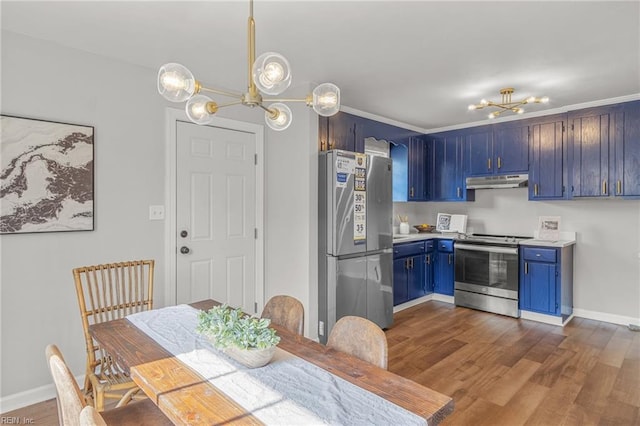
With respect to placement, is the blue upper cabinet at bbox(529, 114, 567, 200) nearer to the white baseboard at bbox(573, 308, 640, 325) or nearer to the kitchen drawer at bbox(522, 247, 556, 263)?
the kitchen drawer at bbox(522, 247, 556, 263)

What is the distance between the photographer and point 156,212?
9.52 feet

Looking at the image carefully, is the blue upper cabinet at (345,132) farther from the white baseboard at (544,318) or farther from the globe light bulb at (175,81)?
the white baseboard at (544,318)

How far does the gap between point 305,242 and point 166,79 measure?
7.32 ft

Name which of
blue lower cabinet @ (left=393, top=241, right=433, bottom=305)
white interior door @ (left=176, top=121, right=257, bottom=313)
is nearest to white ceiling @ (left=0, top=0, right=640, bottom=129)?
white interior door @ (left=176, top=121, right=257, bottom=313)

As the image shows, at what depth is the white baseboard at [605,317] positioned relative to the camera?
3.94 meters

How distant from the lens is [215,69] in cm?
299

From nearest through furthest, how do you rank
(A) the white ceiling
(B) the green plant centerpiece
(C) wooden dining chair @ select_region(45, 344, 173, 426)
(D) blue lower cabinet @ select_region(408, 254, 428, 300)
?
(C) wooden dining chair @ select_region(45, 344, 173, 426) < (B) the green plant centerpiece < (A) the white ceiling < (D) blue lower cabinet @ select_region(408, 254, 428, 300)

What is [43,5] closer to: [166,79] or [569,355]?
[166,79]

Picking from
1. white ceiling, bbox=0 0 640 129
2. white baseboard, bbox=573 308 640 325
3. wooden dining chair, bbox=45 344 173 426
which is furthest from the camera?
white baseboard, bbox=573 308 640 325

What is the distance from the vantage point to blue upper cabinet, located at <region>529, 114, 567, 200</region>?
4125 millimetres

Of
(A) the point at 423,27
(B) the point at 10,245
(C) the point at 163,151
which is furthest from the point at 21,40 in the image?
(A) the point at 423,27

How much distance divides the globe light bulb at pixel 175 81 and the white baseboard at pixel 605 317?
4.85 m

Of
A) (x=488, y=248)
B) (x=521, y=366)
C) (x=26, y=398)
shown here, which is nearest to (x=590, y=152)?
(x=488, y=248)

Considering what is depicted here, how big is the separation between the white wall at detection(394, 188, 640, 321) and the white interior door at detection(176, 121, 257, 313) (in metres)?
3.49
